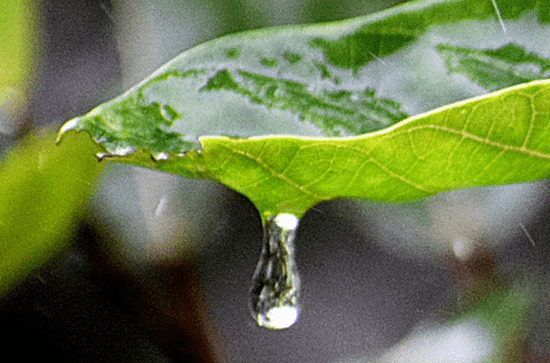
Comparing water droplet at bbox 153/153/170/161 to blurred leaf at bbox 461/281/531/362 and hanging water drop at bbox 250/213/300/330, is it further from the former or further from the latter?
blurred leaf at bbox 461/281/531/362

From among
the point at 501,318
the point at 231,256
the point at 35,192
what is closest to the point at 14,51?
the point at 35,192

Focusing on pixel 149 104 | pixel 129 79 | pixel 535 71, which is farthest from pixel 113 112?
pixel 129 79

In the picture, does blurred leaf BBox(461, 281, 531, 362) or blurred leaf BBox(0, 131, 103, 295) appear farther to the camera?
blurred leaf BBox(461, 281, 531, 362)

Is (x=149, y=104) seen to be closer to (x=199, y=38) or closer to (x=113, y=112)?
(x=113, y=112)

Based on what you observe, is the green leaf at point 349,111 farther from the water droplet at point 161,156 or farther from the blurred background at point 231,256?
the blurred background at point 231,256

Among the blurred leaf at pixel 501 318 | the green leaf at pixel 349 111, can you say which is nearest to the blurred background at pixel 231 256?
the blurred leaf at pixel 501 318

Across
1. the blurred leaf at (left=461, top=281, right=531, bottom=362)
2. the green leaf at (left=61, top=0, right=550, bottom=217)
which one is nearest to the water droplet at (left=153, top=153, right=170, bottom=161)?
the green leaf at (left=61, top=0, right=550, bottom=217)
